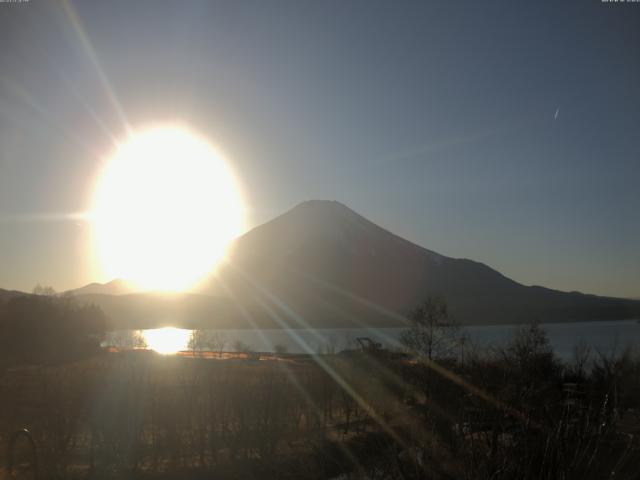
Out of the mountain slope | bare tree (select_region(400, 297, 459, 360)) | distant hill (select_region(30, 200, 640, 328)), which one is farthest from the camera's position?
the mountain slope

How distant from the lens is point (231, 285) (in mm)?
189500

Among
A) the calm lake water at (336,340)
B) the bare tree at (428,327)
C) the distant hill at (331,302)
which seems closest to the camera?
the bare tree at (428,327)

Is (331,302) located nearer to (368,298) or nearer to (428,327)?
(368,298)

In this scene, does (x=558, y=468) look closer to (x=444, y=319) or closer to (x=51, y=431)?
(x=51, y=431)

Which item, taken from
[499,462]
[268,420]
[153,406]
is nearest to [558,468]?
[499,462]

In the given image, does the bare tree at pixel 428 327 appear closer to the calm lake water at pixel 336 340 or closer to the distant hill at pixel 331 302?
the calm lake water at pixel 336 340

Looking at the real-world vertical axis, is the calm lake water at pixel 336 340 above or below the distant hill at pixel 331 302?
below

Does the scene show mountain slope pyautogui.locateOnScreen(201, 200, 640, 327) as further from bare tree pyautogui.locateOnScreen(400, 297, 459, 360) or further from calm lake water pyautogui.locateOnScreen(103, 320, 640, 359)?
bare tree pyautogui.locateOnScreen(400, 297, 459, 360)

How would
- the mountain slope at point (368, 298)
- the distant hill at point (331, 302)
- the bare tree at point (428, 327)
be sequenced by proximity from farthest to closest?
1. the mountain slope at point (368, 298)
2. the distant hill at point (331, 302)
3. the bare tree at point (428, 327)

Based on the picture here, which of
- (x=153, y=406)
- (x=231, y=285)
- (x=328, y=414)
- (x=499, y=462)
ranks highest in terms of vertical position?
(x=231, y=285)

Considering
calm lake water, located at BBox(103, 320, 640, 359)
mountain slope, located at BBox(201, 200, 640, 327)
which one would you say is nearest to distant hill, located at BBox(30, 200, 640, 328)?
mountain slope, located at BBox(201, 200, 640, 327)

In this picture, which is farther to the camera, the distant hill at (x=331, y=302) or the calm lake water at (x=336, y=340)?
the distant hill at (x=331, y=302)

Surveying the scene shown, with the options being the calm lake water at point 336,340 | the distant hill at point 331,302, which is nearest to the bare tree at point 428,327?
the calm lake water at point 336,340

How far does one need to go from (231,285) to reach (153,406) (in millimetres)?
177639
